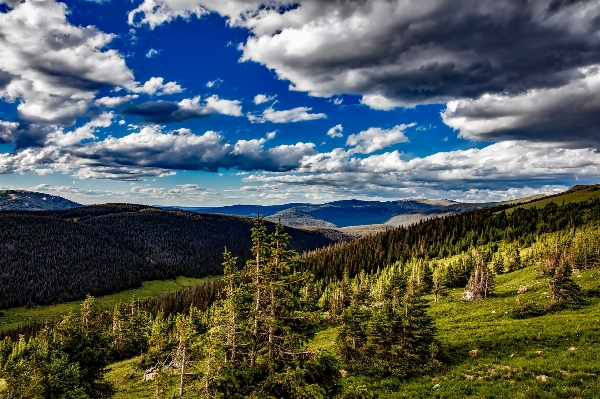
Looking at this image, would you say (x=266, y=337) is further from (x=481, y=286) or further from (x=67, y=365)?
(x=481, y=286)

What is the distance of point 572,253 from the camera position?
71938 millimetres

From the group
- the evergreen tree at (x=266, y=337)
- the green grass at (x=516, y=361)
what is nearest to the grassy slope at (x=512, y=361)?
the green grass at (x=516, y=361)

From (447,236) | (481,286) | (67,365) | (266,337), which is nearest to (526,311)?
(481,286)

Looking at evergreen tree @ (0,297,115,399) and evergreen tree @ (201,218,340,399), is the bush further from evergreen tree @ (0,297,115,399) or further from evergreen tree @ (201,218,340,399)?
evergreen tree @ (0,297,115,399)

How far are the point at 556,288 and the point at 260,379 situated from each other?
47069 millimetres

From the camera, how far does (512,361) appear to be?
28.7 m

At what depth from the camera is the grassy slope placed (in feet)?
77.0

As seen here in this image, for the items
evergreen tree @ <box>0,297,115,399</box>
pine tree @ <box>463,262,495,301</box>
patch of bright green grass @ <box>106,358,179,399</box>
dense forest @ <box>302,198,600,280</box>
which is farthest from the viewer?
dense forest @ <box>302,198,600,280</box>

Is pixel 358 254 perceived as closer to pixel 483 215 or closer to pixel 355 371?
pixel 483 215

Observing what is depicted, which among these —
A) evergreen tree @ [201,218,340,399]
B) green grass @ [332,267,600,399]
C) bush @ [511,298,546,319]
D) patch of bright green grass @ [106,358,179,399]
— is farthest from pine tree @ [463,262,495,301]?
evergreen tree @ [201,218,340,399]

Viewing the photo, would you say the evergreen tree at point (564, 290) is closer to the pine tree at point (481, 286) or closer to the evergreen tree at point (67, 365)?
the pine tree at point (481, 286)

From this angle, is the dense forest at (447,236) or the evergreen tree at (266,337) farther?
→ the dense forest at (447,236)

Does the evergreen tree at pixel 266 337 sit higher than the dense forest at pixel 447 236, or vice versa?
the evergreen tree at pixel 266 337

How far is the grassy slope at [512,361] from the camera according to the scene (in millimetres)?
23469
